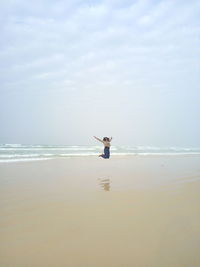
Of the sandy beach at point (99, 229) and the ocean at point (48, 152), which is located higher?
the sandy beach at point (99, 229)

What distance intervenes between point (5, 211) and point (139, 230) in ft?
8.22

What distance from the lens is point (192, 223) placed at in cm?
386

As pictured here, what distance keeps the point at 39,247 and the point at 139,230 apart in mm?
1409

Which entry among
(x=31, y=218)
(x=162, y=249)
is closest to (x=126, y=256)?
(x=162, y=249)

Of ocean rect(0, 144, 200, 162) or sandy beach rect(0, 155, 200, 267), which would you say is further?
ocean rect(0, 144, 200, 162)

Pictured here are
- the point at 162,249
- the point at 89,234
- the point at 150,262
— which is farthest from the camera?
the point at 89,234

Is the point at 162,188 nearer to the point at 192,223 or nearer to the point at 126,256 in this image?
the point at 192,223

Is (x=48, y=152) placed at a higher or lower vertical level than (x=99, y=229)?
lower

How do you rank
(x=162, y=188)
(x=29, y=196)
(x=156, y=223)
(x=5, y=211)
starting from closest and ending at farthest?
(x=156, y=223) → (x=5, y=211) → (x=29, y=196) → (x=162, y=188)

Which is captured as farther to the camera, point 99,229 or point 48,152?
point 48,152

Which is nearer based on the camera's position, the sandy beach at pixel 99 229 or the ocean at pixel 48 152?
the sandy beach at pixel 99 229

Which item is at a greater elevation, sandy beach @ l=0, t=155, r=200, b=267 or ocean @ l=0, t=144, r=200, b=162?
sandy beach @ l=0, t=155, r=200, b=267

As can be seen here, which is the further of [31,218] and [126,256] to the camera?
[31,218]

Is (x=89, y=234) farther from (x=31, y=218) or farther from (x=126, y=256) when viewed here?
(x=31, y=218)
